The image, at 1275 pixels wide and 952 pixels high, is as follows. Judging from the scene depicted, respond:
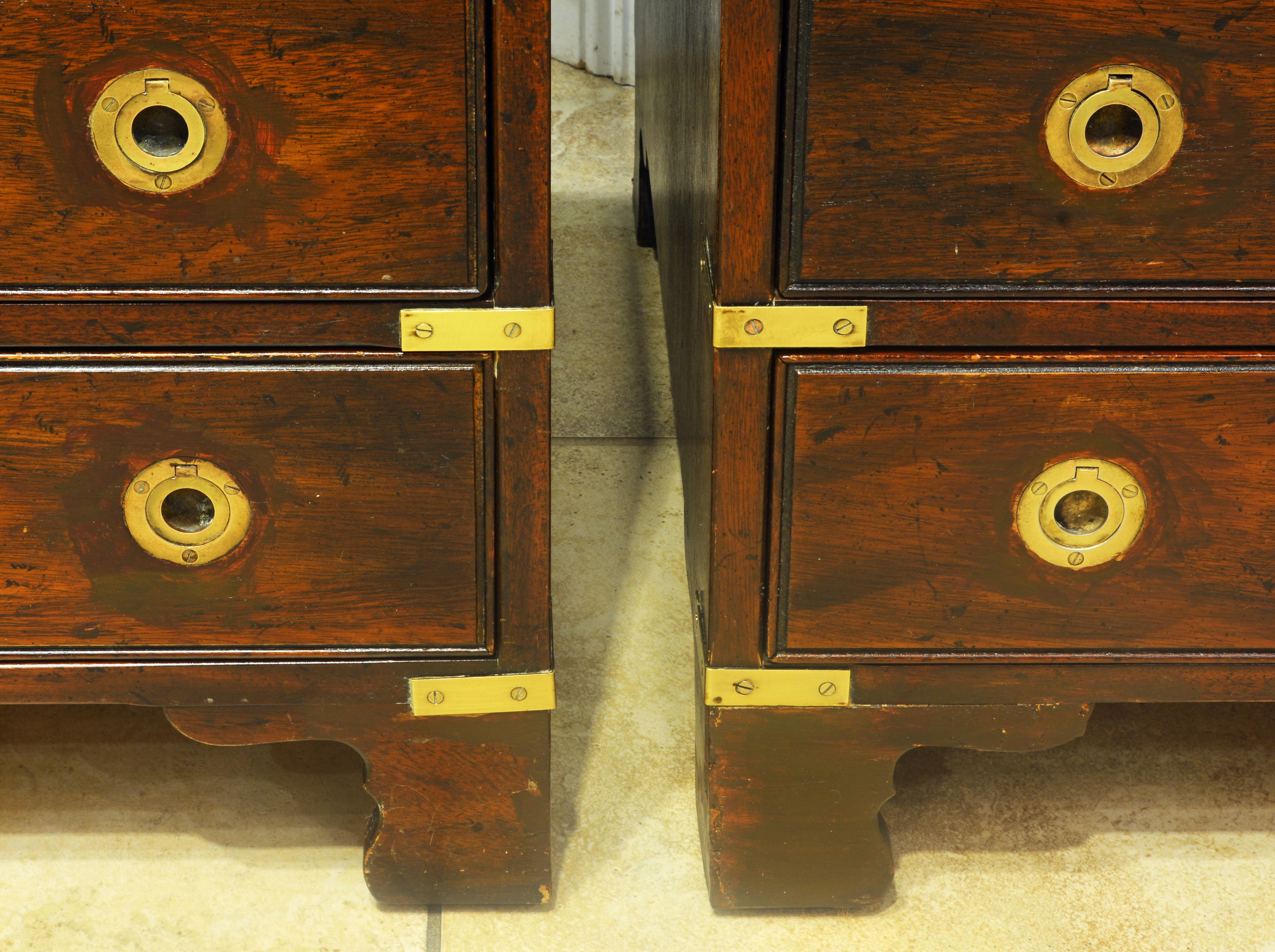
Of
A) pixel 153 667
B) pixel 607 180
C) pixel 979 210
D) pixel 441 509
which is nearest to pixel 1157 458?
pixel 979 210

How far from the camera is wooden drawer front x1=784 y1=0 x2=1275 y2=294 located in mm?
594

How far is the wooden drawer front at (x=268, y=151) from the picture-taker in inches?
23.2

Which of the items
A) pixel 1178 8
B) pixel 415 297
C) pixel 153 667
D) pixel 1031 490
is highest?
pixel 1178 8

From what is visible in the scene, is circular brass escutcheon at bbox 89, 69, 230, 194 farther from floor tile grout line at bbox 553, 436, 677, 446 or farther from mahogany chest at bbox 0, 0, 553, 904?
floor tile grout line at bbox 553, 436, 677, 446

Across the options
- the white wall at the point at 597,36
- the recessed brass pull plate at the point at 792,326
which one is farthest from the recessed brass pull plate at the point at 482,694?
the white wall at the point at 597,36

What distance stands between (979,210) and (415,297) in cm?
29


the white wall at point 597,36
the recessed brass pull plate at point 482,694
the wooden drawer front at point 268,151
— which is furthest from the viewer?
the white wall at point 597,36

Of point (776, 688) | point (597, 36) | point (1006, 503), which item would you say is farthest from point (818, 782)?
point (597, 36)

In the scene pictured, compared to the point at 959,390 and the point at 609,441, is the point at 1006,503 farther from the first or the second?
the point at 609,441

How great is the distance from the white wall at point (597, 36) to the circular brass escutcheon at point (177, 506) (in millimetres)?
1219

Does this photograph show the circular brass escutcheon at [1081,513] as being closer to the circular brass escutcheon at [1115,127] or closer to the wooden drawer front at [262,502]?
the circular brass escutcheon at [1115,127]

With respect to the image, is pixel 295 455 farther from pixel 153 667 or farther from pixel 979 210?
pixel 979 210

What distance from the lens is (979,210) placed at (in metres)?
0.63

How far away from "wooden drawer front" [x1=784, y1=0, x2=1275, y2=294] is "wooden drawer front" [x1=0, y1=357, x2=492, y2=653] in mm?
206
